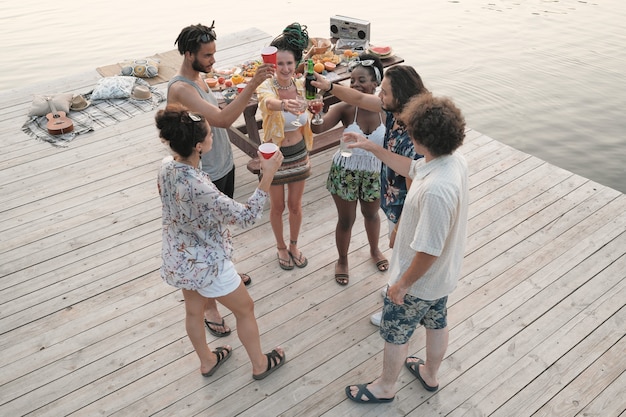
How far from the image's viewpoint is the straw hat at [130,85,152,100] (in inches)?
229

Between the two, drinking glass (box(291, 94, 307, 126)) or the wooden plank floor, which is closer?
the wooden plank floor

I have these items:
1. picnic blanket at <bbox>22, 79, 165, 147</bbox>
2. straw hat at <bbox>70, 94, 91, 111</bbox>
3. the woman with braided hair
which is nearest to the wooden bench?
the woman with braided hair

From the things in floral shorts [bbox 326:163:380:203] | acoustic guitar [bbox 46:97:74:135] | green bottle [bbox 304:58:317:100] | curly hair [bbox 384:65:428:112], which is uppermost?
curly hair [bbox 384:65:428:112]

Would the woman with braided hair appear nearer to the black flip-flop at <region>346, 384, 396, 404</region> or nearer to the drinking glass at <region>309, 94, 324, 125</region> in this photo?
the drinking glass at <region>309, 94, 324, 125</region>

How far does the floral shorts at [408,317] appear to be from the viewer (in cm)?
240

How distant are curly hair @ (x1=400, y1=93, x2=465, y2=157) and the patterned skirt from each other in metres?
1.25

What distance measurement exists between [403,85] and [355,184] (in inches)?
31.6

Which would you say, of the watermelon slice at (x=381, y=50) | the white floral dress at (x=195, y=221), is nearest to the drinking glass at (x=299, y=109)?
the white floral dress at (x=195, y=221)

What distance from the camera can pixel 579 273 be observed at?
3645mm

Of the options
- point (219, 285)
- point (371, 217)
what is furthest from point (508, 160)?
point (219, 285)

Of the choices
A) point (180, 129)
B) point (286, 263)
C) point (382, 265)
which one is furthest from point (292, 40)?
point (382, 265)

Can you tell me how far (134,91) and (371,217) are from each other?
12.0 ft

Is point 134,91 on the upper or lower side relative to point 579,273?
upper

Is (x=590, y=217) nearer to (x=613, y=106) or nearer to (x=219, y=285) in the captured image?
(x=219, y=285)
